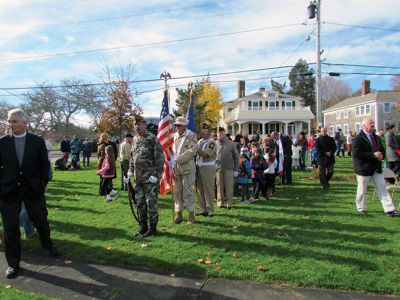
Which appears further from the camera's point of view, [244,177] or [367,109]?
[367,109]

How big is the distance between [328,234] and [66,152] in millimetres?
18790

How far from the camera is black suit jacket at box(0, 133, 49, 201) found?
4938 mm

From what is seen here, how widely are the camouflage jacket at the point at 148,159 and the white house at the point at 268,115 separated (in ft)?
135

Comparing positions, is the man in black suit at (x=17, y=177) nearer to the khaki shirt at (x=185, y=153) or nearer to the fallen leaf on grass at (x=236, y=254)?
the khaki shirt at (x=185, y=153)

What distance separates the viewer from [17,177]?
16.3ft

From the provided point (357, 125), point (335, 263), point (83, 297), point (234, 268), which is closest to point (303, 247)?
point (335, 263)

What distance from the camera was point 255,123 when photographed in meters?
50.2

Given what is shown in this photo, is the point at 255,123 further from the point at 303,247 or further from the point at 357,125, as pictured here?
the point at 303,247

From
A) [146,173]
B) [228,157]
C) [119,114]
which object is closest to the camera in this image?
[146,173]

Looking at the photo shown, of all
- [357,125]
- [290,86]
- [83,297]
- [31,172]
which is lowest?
[83,297]

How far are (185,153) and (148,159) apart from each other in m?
0.98

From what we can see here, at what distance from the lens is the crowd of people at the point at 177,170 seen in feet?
16.4

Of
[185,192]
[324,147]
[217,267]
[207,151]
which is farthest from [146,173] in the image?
[324,147]

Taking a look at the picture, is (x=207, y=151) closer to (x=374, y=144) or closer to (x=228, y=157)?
(x=228, y=157)
